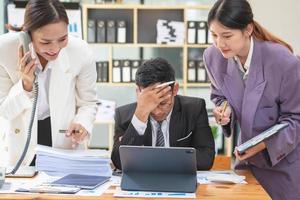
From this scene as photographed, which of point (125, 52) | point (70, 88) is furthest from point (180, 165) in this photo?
point (125, 52)

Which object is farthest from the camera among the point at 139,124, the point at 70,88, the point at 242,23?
the point at 70,88

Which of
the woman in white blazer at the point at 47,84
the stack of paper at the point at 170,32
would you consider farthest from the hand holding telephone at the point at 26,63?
the stack of paper at the point at 170,32

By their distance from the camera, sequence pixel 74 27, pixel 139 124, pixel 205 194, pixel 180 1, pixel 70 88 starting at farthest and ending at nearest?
pixel 180 1
pixel 74 27
pixel 70 88
pixel 139 124
pixel 205 194

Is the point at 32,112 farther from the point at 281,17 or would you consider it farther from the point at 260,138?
the point at 281,17

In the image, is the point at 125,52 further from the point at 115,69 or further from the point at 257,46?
the point at 257,46

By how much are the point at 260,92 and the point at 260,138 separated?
23 centimetres

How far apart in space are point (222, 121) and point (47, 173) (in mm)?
698

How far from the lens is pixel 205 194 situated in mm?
1619

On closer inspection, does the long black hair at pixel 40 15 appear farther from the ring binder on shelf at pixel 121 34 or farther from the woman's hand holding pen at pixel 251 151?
the ring binder on shelf at pixel 121 34

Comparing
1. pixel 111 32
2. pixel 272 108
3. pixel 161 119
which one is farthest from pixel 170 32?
pixel 272 108

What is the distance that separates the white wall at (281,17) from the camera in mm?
4660

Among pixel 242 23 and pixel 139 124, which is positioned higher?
→ pixel 242 23

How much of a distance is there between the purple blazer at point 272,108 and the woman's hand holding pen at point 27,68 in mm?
765

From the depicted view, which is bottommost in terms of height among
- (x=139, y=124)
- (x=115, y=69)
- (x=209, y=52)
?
(x=115, y=69)
